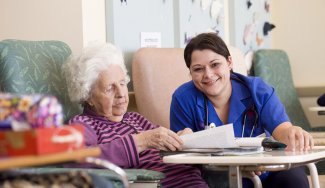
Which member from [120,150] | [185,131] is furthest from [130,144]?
[185,131]

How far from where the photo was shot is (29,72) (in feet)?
7.85

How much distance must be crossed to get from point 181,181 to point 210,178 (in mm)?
267

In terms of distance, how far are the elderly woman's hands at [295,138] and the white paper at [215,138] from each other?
0.23m

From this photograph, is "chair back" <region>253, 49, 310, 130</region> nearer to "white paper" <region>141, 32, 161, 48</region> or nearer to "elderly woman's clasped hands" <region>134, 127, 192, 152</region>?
"white paper" <region>141, 32, 161, 48</region>

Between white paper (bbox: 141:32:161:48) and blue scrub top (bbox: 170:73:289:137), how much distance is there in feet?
2.05

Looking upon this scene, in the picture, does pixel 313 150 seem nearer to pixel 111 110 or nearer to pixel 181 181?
pixel 181 181

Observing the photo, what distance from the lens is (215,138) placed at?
210 centimetres

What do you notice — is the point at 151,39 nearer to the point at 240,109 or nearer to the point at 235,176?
the point at 240,109

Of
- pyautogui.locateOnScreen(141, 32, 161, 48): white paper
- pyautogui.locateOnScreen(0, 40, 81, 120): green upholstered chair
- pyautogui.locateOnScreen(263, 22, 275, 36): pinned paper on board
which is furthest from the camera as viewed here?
pyautogui.locateOnScreen(263, 22, 275, 36): pinned paper on board

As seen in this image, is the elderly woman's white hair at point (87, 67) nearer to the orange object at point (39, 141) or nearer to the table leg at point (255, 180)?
the table leg at point (255, 180)

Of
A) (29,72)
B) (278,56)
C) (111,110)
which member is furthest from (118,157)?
(278,56)

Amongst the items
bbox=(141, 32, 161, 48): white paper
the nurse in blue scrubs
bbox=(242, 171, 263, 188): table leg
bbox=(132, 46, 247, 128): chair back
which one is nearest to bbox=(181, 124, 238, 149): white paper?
bbox=(242, 171, 263, 188): table leg

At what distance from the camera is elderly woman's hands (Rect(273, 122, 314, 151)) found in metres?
2.21

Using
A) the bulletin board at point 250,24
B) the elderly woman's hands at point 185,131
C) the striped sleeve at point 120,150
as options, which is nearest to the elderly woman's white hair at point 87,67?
the striped sleeve at point 120,150
